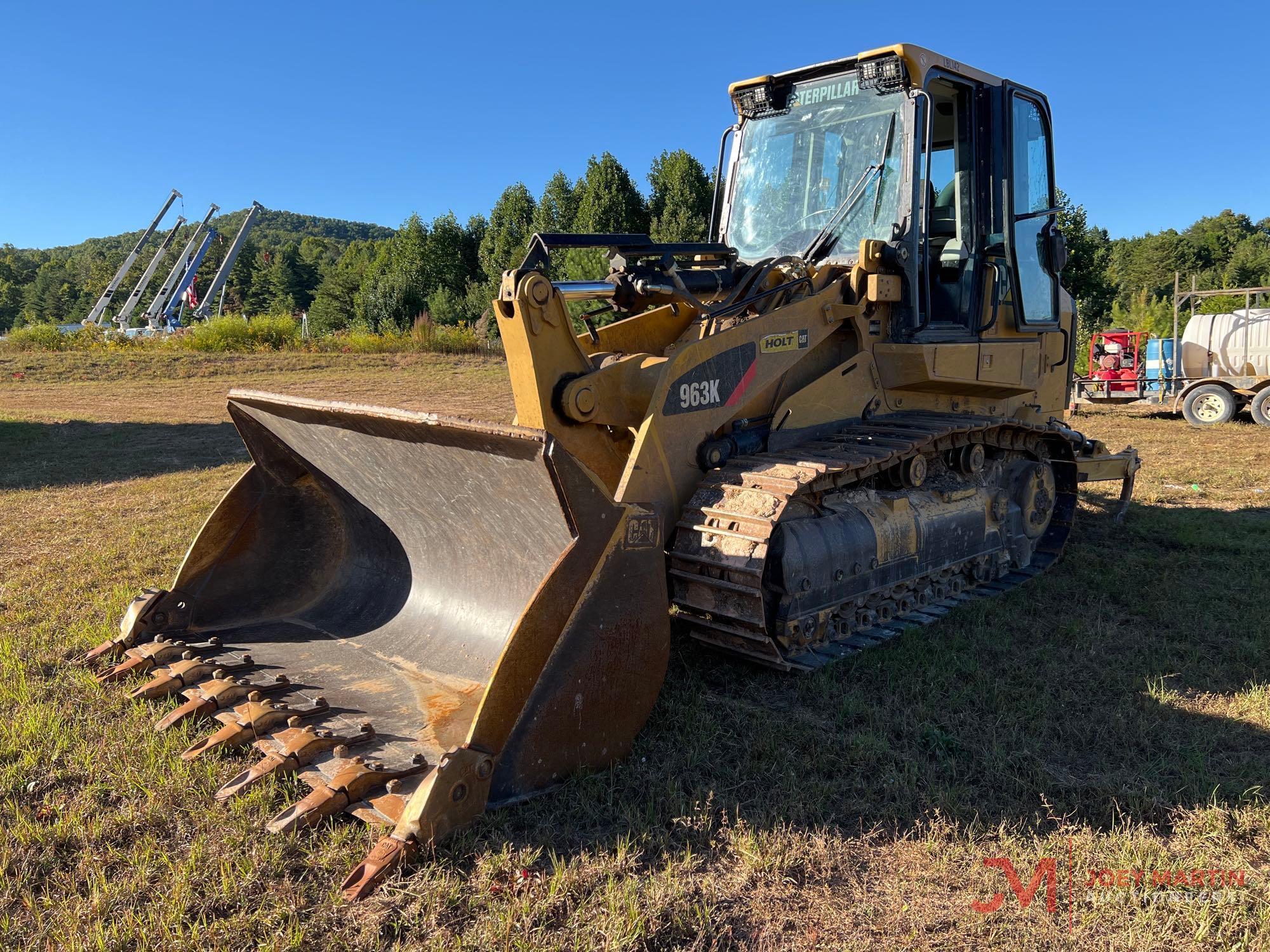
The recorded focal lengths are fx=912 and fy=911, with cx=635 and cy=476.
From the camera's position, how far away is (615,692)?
3445 mm

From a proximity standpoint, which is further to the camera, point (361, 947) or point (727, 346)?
point (727, 346)

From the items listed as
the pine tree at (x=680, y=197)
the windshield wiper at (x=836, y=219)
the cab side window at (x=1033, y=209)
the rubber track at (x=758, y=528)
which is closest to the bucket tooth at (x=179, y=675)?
the rubber track at (x=758, y=528)

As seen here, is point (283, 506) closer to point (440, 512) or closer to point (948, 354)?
point (440, 512)

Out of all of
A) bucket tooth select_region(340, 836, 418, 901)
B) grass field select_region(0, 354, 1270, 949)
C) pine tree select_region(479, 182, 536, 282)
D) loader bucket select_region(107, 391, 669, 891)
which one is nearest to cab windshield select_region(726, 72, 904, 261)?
grass field select_region(0, 354, 1270, 949)

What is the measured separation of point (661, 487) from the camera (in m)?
4.39

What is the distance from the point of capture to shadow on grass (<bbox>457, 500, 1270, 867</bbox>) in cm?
325

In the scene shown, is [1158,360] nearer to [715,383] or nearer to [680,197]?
[715,383]

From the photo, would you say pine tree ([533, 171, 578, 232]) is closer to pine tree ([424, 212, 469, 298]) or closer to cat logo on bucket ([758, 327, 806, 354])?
pine tree ([424, 212, 469, 298])

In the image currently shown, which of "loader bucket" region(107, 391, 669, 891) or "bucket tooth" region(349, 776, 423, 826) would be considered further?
"loader bucket" region(107, 391, 669, 891)

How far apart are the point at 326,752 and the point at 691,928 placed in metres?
1.49

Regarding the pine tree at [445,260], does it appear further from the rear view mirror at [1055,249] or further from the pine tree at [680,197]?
the rear view mirror at [1055,249]

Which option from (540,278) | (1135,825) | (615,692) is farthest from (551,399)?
(1135,825)

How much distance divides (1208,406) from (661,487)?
15.8 metres

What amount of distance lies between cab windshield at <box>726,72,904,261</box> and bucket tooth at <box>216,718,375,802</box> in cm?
399
